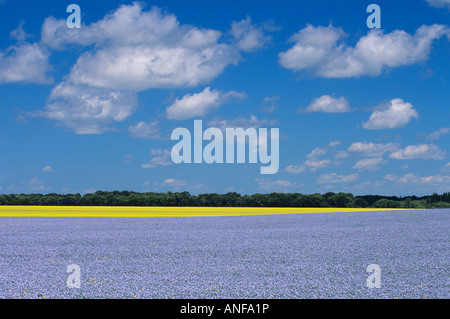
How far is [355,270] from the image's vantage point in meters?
12.5

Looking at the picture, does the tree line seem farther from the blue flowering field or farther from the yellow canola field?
the blue flowering field

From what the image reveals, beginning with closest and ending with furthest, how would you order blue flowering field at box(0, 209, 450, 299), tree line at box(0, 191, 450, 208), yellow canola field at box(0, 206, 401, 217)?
blue flowering field at box(0, 209, 450, 299) < yellow canola field at box(0, 206, 401, 217) < tree line at box(0, 191, 450, 208)

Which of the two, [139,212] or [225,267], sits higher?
[225,267]

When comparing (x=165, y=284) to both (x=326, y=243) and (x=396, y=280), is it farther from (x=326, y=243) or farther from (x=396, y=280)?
(x=326, y=243)

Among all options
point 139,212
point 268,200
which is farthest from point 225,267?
point 268,200

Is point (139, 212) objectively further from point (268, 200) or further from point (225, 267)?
point (225, 267)

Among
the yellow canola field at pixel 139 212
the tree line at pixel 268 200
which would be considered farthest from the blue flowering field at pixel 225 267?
the tree line at pixel 268 200

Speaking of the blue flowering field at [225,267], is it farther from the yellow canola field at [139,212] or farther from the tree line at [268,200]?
the tree line at [268,200]

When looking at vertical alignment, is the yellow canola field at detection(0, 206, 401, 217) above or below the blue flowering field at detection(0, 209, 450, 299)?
below

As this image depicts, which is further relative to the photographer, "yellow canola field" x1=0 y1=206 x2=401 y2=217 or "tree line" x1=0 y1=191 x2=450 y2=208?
"tree line" x1=0 y1=191 x2=450 y2=208

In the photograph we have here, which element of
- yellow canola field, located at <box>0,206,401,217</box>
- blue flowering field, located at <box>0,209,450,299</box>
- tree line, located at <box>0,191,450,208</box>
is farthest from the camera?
tree line, located at <box>0,191,450,208</box>

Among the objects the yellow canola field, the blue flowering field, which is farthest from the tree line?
the blue flowering field
